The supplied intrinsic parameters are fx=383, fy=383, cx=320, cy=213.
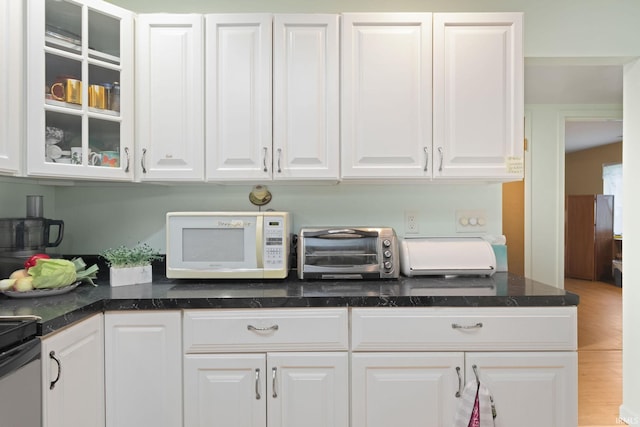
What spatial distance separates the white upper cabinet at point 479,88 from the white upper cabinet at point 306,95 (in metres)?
0.49

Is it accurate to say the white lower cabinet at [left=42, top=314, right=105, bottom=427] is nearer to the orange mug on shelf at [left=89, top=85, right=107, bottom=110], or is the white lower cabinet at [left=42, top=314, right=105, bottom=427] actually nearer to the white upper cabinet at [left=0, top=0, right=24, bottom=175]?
the white upper cabinet at [left=0, top=0, right=24, bottom=175]

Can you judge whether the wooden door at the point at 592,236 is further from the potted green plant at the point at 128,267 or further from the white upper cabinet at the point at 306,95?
A: the potted green plant at the point at 128,267

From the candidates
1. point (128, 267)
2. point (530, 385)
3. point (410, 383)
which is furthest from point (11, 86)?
point (530, 385)

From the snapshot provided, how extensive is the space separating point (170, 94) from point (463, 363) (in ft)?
5.78

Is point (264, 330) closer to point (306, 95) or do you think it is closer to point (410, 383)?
point (410, 383)

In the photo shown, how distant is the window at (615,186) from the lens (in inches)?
255

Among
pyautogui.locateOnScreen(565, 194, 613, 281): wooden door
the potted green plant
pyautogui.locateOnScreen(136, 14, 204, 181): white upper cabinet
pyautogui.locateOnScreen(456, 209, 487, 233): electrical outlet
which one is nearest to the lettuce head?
the potted green plant

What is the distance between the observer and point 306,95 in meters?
1.83

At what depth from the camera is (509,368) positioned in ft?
5.01

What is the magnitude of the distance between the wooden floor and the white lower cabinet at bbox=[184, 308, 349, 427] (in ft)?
5.42

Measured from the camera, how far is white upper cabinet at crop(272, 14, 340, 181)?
5.98ft

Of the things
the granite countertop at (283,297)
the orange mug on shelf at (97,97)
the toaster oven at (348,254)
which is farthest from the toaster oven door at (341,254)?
the orange mug on shelf at (97,97)

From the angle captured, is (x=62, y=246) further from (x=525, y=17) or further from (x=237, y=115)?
(x=525, y=17)

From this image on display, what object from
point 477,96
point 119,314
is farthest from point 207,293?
point 477,96
